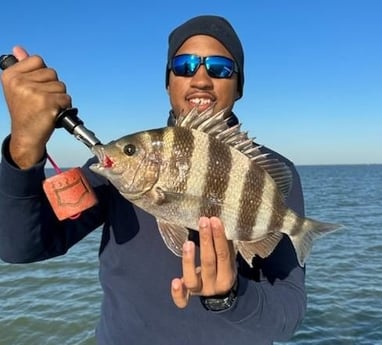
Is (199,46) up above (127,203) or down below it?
above

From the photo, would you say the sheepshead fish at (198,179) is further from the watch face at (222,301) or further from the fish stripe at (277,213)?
the watch face at (222,301)

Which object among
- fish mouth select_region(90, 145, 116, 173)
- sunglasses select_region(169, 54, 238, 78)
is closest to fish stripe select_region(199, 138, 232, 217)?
fish mouth select_region(90, 145, 116, 173)

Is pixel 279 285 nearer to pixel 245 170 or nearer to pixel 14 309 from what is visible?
pixel 245 170

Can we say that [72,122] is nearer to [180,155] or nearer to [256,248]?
[180,155]

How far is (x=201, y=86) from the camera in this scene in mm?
3166

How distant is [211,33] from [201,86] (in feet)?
1.57

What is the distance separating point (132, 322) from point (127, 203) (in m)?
0.73

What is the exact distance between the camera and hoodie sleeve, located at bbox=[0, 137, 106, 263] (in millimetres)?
2242

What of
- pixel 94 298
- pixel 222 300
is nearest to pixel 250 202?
pixel 222 300

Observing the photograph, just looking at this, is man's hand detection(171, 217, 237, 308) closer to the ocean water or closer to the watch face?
the watch face

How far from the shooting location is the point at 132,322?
2.79 meters

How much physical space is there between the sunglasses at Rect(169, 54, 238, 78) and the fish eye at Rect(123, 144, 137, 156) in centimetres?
92

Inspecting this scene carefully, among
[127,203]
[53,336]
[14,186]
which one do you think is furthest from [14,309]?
[14,186]

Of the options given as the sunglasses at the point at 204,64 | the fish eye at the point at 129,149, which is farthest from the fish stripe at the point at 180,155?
the sunglasses at the point at 204,64
